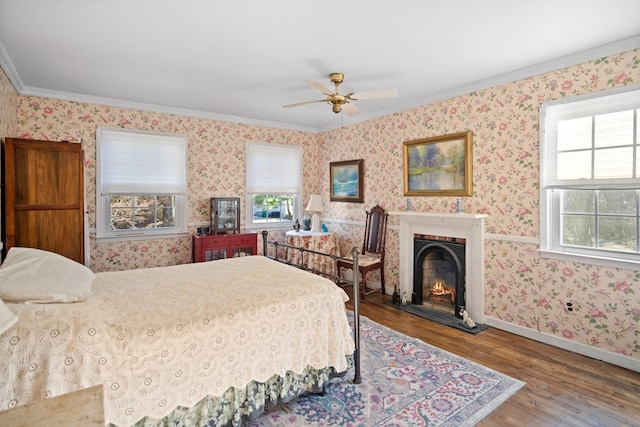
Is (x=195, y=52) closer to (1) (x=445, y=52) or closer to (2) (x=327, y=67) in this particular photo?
(2) (x=327, y=67)

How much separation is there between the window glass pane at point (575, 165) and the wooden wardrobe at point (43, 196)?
4573 millimetres

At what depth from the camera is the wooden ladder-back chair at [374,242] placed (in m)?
4.81

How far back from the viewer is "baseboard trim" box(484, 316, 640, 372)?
Answer: 2.81 m

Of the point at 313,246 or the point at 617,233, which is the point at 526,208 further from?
the point at 313,246

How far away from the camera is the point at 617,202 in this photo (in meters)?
2.96

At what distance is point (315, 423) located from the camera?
2152mm

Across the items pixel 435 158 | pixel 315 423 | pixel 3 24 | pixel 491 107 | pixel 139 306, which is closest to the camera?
pixel 139 306

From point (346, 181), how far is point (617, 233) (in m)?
3.46

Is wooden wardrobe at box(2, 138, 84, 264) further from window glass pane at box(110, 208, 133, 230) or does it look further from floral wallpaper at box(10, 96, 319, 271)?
window glass pane at box(110, 208, 133, 230)

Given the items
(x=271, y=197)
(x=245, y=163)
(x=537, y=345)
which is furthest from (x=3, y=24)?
(x=537, y=345)

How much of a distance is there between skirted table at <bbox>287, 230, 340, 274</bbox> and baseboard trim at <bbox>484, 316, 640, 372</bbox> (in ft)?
7.93

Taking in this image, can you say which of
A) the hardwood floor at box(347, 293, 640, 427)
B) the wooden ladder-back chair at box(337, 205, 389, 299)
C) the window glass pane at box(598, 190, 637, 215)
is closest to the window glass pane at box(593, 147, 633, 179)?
the window glass pane at box(598, 190, 637, 215)

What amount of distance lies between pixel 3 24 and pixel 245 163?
319cm

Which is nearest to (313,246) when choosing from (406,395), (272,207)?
(272,207)
